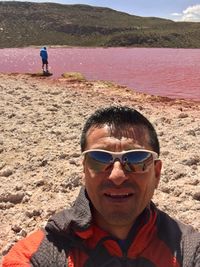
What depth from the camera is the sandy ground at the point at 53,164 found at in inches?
205

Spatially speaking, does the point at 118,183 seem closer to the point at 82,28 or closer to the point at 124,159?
the point at 124,159

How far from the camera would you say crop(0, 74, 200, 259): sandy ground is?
5.21 meters

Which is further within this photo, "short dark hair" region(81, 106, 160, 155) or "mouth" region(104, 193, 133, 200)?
"short dark hair" region(81, 106, 160, 155)

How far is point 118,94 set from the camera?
1759 centimetres

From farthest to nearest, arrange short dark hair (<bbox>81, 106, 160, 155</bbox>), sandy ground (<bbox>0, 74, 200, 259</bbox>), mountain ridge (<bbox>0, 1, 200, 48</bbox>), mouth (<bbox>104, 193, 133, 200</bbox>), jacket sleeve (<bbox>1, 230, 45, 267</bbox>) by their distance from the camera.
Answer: mountain ridge (<bbox>0, 1, 200, 48</bbox>) → sandy ground (<bbox>0, 74, 200, 259</bbox>) → short dark hair (<bbox>81, 106, 160, 155</bbox>) → jacket sleeve (<bbox>1, 230, 45, 267</bbox>) → mouth (<bbox>104, 193, 133, 200</bbox>)

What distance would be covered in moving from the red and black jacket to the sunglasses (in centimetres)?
25

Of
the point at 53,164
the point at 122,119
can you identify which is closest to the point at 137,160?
the point at 122,119

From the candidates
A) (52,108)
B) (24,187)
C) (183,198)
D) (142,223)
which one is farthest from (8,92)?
(142,223)

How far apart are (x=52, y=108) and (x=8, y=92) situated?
13.6 feet

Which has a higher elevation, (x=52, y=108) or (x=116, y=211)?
(x=116, y=211)

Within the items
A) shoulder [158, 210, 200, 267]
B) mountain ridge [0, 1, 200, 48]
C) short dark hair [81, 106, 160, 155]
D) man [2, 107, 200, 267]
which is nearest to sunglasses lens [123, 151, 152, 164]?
man [2, 107, 200, 267]

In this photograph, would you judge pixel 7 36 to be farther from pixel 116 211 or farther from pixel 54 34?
pixel 116 211

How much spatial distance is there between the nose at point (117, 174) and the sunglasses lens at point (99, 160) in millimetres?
36

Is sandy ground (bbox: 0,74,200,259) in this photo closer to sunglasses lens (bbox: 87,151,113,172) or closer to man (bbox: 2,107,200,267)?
man (bbox: 2,107,200,267)
